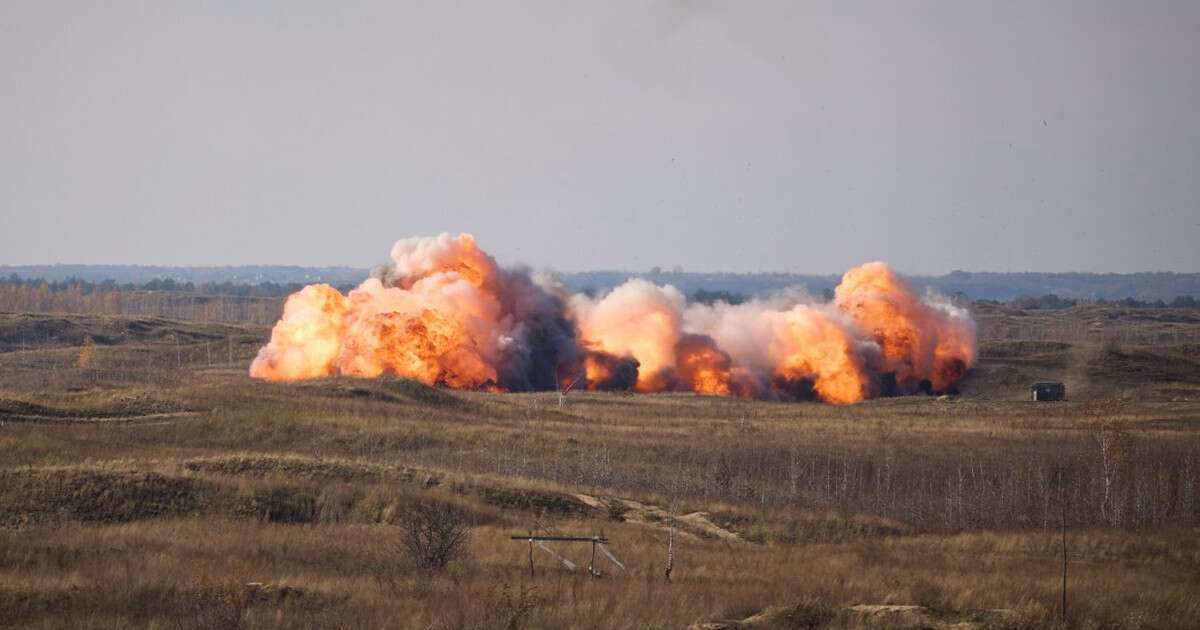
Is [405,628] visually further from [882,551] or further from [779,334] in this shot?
[779,334]

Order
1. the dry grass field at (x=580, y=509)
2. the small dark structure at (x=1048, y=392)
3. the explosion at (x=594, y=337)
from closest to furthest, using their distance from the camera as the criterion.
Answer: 1. the dry grass field at (x=580, y=509)
2. the explosion at (x=594, y=337)
3. the small dark structure at (x=1048, y=392)

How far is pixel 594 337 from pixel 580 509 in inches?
2808

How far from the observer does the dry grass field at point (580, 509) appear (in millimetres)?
26172

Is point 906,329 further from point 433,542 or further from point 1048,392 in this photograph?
point 433,542

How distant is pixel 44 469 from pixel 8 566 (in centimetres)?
1449

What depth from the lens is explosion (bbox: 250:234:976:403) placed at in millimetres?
101625

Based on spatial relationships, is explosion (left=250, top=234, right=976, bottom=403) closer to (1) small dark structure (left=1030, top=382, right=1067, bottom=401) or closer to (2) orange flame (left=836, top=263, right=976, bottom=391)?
(2) orange flame (left=836, top=263, right=976, bottom=391)

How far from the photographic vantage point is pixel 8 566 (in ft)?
92.0

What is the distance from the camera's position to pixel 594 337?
11675cm

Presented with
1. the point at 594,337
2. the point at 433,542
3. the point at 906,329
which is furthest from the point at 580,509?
the point at 906,329

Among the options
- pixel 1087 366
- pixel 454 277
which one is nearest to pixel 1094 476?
pixel 454 277

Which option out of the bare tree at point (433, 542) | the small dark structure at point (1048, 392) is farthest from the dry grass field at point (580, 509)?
the small dark structure at point (1048, 392)

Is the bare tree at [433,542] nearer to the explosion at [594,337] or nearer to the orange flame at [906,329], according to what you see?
the explosion at [594,337]

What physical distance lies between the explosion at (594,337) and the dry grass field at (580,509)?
411 inches
